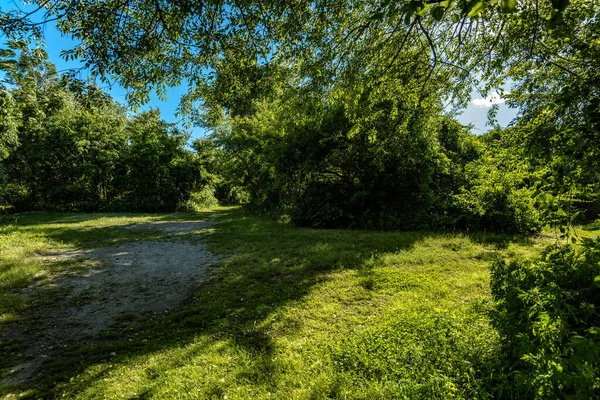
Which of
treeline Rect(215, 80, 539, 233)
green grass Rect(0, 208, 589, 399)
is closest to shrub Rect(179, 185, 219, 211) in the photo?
treeline Rect(215, 80, 539, 233)

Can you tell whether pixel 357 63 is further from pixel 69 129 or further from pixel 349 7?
pixel 69 129

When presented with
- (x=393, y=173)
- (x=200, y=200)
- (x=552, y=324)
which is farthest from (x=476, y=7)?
(x=200, y=200)

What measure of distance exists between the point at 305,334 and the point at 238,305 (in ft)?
4.20

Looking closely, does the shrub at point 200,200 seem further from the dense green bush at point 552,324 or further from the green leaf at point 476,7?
the green leaf at point 476,7

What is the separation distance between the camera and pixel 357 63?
480cm

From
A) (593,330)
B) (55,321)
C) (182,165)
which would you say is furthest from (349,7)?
(182,165)

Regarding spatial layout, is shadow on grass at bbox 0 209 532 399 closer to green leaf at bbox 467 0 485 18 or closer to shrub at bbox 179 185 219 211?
green leaf at bbox 467 0 485 18

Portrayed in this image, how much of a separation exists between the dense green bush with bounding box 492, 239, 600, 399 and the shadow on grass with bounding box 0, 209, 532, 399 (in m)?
2.01

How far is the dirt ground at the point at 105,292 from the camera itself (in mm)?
3402

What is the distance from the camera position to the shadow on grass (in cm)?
285

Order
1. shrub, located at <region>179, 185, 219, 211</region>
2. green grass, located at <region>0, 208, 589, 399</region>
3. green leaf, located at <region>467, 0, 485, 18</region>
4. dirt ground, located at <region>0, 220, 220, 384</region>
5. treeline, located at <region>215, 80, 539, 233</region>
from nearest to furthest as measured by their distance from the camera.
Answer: green leaf, located at <region>467, 0, 485, 18</region> < green grass, located at <region>0, 208, 589, 399</region> < dirt ground, located at <region>0, 220, 220, 384</region> < treeline, located at <region>215, 80, 539, 233</region> < shrub, located at <region>179, 185, 219, 211</region>

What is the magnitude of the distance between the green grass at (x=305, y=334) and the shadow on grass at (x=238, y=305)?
21 mm

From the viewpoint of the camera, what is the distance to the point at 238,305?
4207 millimetres

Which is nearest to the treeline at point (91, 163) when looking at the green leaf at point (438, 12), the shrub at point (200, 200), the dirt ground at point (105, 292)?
the shrub at point (200, 200)
